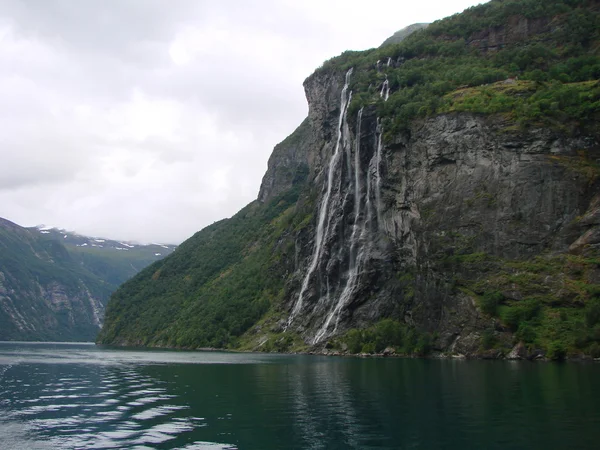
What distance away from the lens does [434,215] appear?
276 feet

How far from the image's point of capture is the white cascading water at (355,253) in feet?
320

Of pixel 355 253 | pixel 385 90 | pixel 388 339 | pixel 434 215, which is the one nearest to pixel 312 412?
pixel 388 339

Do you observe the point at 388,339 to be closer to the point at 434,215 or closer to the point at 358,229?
the point at 434,215

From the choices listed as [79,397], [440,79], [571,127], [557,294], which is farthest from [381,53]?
[79,397]

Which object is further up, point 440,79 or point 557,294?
point 440,79

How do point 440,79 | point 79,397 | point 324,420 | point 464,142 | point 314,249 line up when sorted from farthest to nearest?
point 314,249, point 440,79, point 464,142, point 79,397, point 324,420

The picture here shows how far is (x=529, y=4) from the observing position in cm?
11569

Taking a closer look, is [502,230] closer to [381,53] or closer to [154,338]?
[381,53]

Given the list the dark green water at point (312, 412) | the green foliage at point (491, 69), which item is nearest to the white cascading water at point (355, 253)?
the green foliage at point (491, 69)

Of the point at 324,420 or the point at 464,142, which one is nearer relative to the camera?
the point at 324,420

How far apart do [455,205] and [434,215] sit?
11.1ft

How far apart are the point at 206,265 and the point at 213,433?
17854cm

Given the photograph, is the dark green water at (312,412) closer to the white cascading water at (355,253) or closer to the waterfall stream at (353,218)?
the white cascading water at (355,253)

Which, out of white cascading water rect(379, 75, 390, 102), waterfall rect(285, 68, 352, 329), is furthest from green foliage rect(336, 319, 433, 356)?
white cascading water rect(379, 75, 390, 102)
